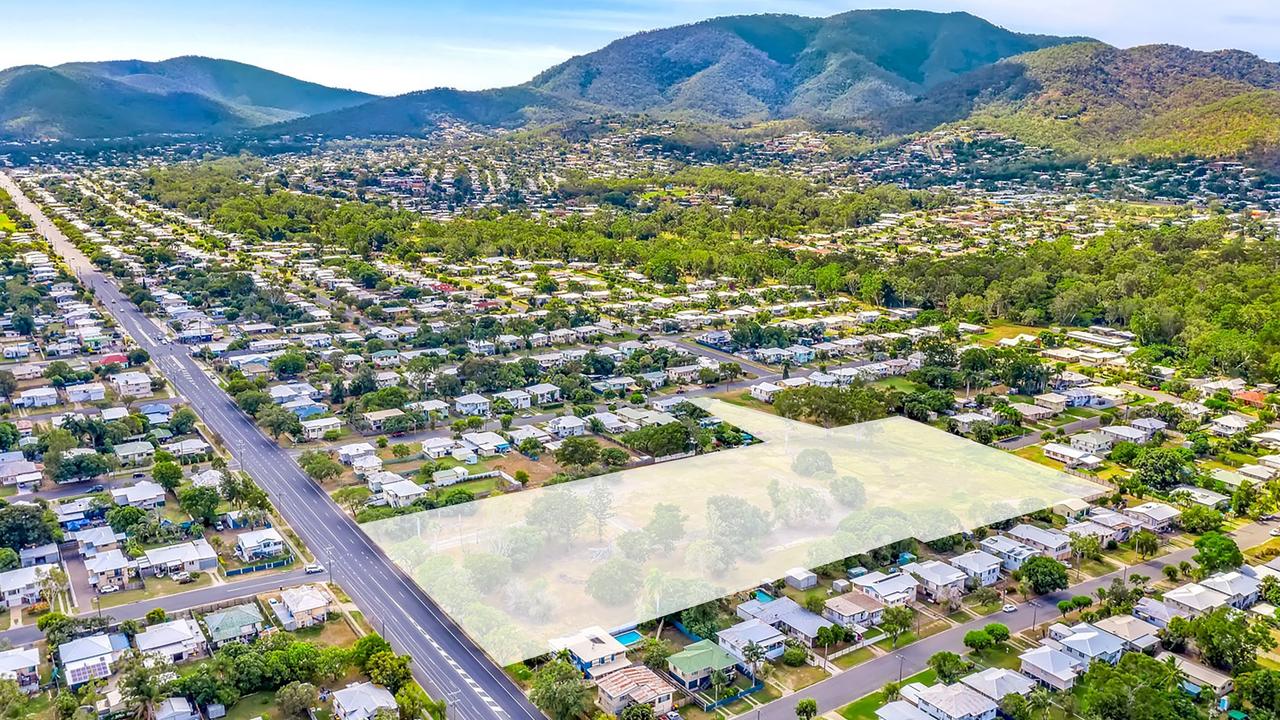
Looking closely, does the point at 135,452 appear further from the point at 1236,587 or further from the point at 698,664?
the point at 1236,587

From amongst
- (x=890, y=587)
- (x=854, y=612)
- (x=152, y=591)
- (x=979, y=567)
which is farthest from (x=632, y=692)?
(x=152, y=591)

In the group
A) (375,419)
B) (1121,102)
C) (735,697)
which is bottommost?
(735,697)

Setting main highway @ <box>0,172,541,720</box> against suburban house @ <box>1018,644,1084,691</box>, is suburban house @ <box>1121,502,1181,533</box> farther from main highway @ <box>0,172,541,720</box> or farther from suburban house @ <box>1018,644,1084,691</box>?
main highway @ <box>0,172,541,720</box>

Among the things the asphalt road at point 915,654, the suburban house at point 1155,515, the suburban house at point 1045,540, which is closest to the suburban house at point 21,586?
the asphalt road at point 915,654

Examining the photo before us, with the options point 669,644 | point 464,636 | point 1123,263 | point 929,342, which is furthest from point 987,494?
point 1123,263

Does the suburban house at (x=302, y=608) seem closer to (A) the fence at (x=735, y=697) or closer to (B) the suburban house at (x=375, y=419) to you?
(A) the fence at (x=735, y=697)
